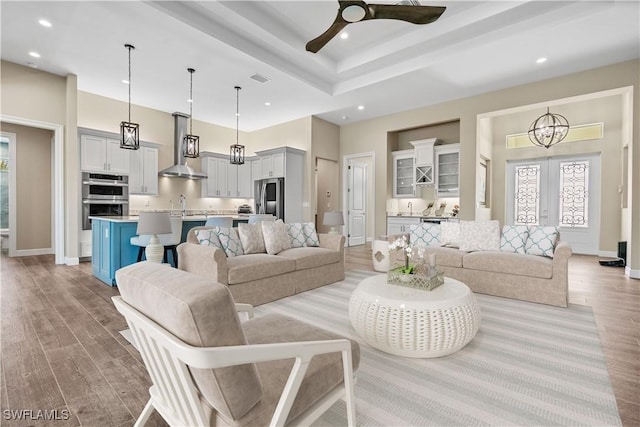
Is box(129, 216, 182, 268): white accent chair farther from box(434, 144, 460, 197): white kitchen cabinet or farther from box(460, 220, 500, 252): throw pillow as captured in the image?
box(434, 144, 460, 197): white kitchen cabinet

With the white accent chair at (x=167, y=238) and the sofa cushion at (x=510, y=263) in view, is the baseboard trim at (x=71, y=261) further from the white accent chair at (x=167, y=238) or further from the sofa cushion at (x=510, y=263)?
the sofa cushion at (x=510, y=263)

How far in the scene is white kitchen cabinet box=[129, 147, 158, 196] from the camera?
641 cm

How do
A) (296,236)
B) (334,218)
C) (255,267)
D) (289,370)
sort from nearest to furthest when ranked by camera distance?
(289,370) → (255,267) → (296,236) → (334,218)

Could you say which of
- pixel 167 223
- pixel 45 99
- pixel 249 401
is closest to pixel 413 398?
pixel 249 401

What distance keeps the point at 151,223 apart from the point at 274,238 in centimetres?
139

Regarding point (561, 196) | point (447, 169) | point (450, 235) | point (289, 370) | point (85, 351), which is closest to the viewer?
point (289, 370)

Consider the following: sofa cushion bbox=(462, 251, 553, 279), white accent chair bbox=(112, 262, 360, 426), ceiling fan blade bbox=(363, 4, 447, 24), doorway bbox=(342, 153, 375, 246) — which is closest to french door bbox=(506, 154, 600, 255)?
doorway bbox=(342, 153, 375, 246)

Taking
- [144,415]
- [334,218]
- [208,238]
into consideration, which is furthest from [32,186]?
[144,415]

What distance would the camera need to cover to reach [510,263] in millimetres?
3420

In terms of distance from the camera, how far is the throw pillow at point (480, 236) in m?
3.95

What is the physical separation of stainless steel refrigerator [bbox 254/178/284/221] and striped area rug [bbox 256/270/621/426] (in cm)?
464

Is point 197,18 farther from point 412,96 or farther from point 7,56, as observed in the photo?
point 412,96

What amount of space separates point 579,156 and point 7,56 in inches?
422

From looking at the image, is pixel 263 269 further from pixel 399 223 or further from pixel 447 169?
pixel 447 169
